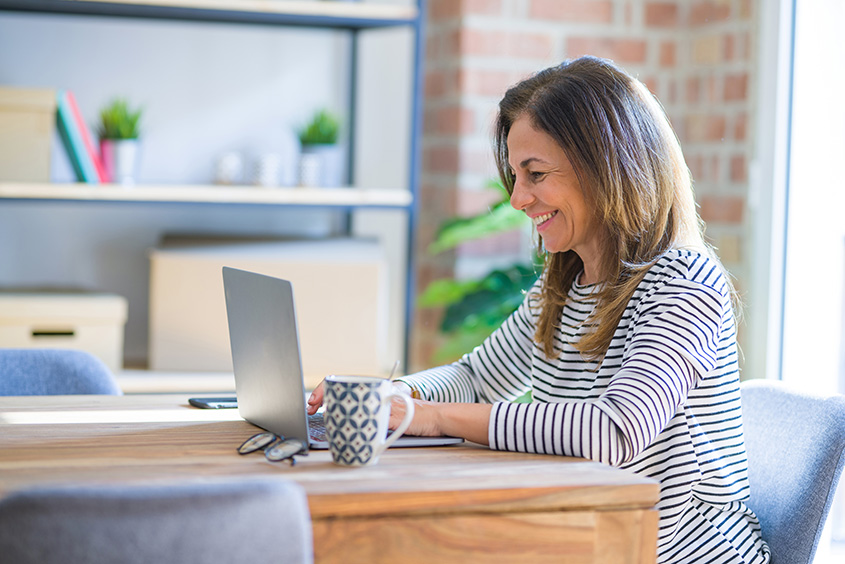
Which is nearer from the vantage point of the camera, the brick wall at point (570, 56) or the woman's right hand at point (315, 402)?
the woman's right hand at point (315, 402)

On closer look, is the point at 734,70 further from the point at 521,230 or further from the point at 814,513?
the point at 814,513

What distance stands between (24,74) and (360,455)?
6.21 feet

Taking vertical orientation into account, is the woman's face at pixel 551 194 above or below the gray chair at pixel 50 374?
above

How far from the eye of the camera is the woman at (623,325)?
4.09ft

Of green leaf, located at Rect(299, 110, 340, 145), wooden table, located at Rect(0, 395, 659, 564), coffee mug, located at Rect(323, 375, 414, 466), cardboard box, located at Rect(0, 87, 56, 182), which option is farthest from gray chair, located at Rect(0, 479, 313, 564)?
green leaf, located at Rect(299, 110, 340, 145)

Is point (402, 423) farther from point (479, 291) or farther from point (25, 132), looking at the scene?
point (25, 132)

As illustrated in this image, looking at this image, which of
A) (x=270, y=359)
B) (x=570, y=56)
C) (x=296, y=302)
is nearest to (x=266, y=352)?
(x=270, y=359)

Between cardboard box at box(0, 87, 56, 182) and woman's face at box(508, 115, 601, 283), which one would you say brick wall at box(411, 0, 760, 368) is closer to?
cardboard box at box(0, 87, 56, 182)

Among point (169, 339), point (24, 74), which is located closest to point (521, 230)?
point (169, 339)

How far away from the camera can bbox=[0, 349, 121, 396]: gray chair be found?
1.76m

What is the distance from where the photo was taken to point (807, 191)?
95.3 inches

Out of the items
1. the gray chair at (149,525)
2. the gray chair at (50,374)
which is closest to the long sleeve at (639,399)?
the gray chair at (149,525)

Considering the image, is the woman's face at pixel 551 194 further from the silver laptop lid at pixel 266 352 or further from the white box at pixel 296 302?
the white box at pixel 296 302

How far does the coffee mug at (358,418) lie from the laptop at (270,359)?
0.20ft
